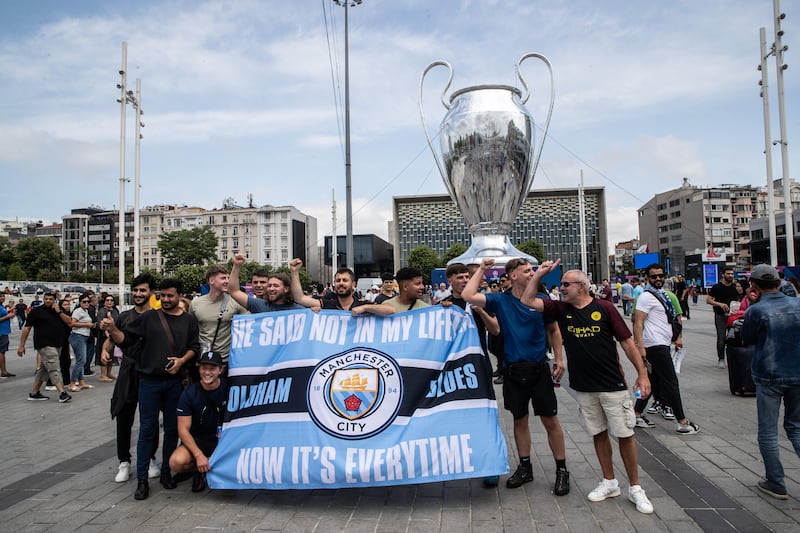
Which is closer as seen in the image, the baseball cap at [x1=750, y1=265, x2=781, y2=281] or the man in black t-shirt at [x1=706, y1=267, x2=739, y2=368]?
the baseball cap at [x1=750, y1=265, x2=781, y2=281]

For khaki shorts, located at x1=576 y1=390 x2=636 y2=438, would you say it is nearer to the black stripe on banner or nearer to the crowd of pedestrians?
the crowd of pedestrians

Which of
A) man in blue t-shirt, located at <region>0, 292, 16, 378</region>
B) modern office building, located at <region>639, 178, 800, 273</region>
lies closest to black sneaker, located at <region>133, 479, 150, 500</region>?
man in blue t-shirt, located at <region>0, 292, 16, 378</region>

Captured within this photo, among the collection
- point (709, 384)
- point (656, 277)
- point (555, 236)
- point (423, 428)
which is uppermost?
point (555, 236)

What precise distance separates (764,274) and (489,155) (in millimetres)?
8012

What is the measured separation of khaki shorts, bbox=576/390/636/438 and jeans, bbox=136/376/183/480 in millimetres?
3254

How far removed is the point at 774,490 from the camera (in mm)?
3658

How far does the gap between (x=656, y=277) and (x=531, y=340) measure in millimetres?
2365

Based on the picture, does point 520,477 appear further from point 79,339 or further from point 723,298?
point 79,339

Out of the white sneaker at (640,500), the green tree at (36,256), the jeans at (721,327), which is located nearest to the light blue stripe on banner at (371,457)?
the white sneaker at (640,500)

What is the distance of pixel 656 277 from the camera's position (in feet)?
18.2

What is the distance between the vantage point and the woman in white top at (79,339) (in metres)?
8.89

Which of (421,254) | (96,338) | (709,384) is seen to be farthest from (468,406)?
(421,254)

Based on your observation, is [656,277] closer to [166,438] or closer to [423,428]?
[423,428]

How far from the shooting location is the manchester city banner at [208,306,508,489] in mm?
3688
